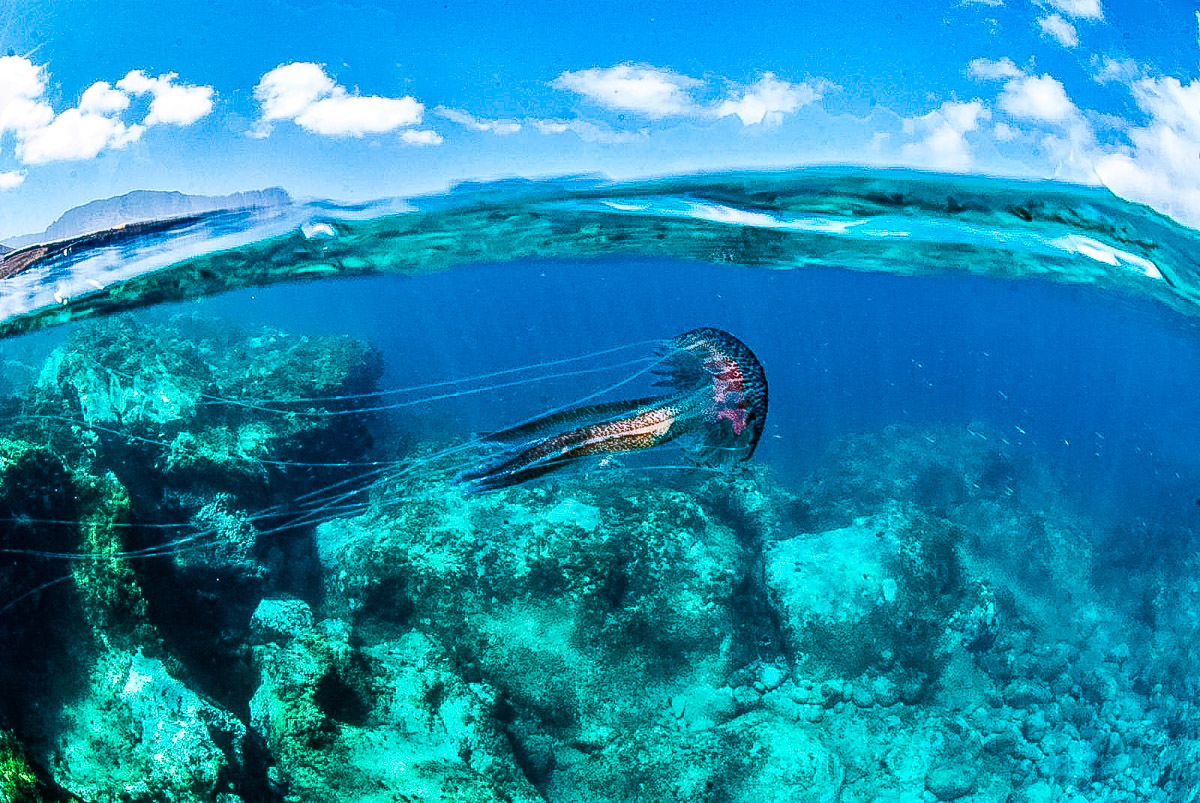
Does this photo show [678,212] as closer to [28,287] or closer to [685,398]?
[685,398]

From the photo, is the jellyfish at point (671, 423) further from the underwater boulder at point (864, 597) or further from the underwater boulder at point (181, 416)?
the underwater boulder at point (864, 597)

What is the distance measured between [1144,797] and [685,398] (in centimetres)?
1057

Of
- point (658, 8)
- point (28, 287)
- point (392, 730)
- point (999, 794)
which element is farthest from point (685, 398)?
point (28, 287)

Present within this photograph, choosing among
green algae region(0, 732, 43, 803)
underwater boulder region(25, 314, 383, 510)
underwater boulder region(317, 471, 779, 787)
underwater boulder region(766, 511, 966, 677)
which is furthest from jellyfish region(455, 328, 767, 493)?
underwater boulder region(766, 511, 966, 677)

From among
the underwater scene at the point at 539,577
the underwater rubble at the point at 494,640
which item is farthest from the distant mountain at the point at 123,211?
the underwater rubble at the point at 494,640

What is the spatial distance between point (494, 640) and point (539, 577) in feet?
3.40

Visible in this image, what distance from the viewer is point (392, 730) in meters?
6.17

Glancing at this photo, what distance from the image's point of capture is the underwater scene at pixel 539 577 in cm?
577

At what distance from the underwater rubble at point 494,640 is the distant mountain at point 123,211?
2.81 m

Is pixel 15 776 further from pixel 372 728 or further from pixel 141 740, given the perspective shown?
pixel 372 728

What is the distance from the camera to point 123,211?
7234 mm

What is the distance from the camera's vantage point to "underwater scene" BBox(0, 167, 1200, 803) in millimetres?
5770

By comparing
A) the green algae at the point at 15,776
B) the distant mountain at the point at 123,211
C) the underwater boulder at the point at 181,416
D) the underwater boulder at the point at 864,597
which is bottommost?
the underwater boulder at the point at 864,597

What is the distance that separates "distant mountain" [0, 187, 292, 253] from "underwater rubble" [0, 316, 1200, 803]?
111 inches
